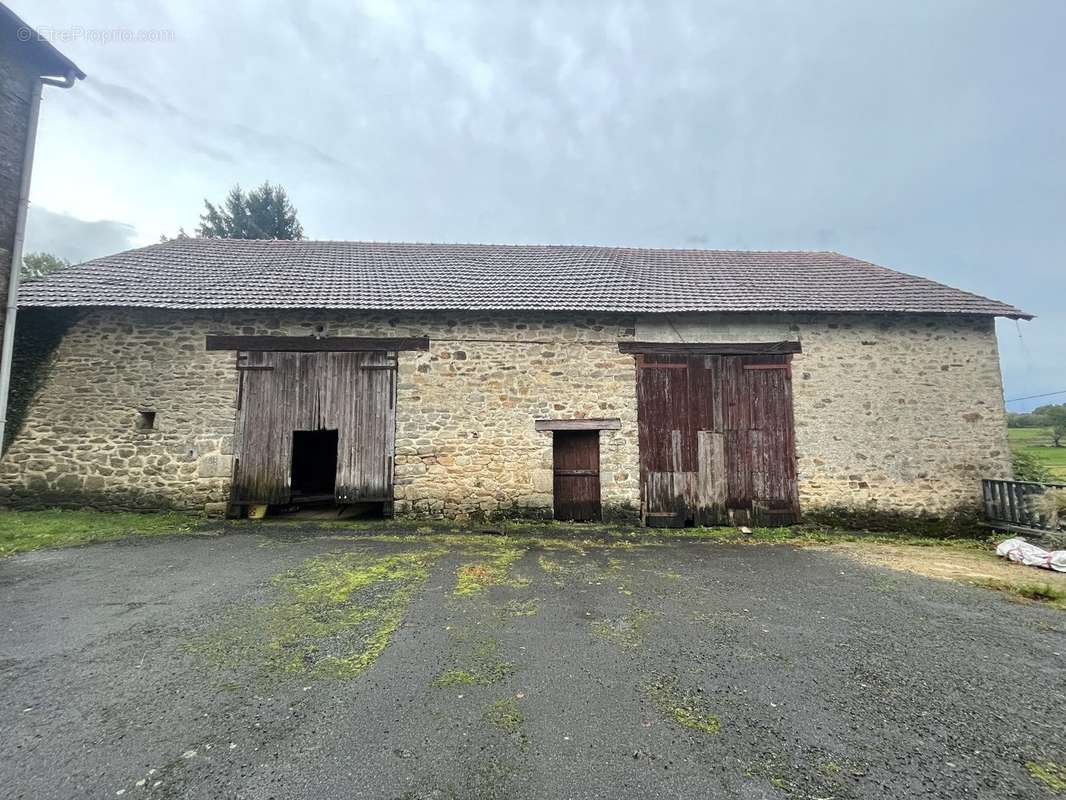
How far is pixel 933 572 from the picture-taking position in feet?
19.8

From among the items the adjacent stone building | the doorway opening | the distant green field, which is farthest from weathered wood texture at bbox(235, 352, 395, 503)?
the distant green field

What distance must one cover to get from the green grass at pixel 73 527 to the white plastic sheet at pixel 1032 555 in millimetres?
13145

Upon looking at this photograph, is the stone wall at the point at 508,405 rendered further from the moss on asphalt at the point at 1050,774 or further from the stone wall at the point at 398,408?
the moss on asphalt at the point at 1050,774

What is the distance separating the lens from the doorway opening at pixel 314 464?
10.6 metres

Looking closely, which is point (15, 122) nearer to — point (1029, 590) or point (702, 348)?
point (702, 348)

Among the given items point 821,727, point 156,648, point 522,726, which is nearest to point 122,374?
point 156,648

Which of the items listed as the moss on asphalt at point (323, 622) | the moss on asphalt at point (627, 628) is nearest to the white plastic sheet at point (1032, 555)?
the moss on asphalt at point (627, 628)

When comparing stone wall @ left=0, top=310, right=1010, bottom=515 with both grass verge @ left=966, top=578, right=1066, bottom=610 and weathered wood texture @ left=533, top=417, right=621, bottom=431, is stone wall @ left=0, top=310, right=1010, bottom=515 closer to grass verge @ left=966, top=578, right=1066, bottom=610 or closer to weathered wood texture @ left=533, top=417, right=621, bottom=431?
weathered wood texture @ left=533, top=417, right=621, bottom=431

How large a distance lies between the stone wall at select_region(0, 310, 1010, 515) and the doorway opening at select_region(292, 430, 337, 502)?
2389 millimetres

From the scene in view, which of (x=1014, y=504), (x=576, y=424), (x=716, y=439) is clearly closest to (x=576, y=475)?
(x=576, y=424)

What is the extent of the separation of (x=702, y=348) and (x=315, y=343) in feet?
24.8

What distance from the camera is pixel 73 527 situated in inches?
277

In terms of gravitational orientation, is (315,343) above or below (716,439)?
above

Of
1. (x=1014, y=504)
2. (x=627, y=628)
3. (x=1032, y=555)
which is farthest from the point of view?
(x=1014, y=504)
